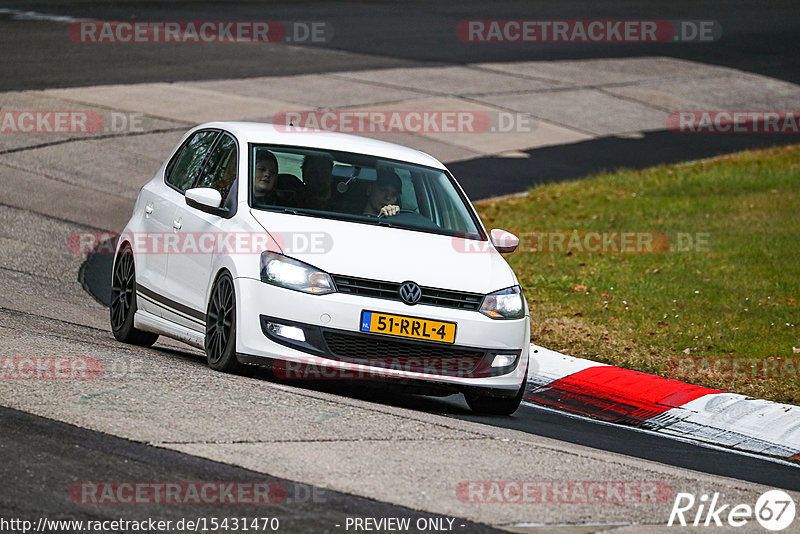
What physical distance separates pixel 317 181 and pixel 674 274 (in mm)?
5730

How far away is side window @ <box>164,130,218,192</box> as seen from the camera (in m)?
9.44

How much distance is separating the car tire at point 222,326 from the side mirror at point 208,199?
1.64 feet

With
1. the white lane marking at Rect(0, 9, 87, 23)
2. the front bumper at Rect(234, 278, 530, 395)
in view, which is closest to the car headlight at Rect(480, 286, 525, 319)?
the front bumper at Rect(234, 278, 530, 395)

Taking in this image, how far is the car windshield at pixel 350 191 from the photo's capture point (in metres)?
8.59

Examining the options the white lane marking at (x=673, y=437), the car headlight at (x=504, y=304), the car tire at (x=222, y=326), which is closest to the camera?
the car tire at (x=222, y=326)

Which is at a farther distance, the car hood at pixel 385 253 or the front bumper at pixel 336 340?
the car hood at pixel 385 253

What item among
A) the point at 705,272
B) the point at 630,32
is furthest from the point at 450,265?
the point at 630,32

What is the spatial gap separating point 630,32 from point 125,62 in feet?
52.5

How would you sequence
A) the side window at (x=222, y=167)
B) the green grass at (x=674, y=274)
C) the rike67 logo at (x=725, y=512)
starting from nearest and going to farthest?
the rike67 logo at (x=725, y=512) < the side window at (x=222, y=167) < the green grass at (x=674, y=274)

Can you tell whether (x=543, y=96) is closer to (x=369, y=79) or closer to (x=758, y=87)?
(x=369, y=79)

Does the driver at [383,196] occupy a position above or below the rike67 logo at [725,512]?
above

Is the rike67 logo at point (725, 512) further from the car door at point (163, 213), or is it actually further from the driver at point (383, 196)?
the car door at point (163, 213)

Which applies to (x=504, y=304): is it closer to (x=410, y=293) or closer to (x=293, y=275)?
(x=410, y=293)

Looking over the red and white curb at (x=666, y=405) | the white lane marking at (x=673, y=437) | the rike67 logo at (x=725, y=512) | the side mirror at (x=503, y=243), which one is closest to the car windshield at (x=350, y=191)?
the side mirror at (x=503, y=243)
